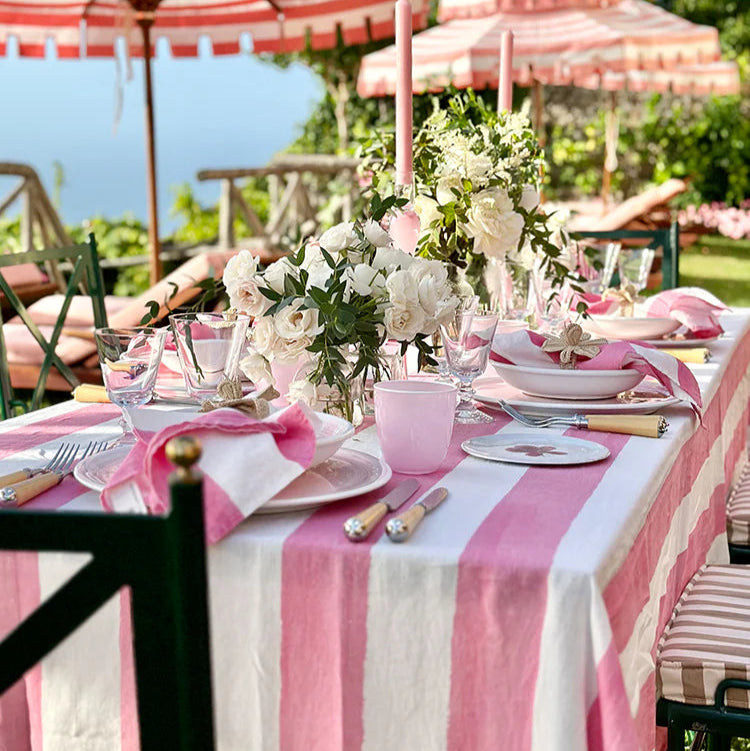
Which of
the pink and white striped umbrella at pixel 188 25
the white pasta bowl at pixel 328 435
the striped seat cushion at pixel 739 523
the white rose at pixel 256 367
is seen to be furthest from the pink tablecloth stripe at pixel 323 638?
the pink and white striped umbrella at pixel 188 25

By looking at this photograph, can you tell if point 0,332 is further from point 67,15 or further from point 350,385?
point 67,15

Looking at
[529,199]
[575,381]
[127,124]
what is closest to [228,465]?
[575,381]

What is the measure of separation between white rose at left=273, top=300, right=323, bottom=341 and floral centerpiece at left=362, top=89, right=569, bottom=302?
22.3 inches

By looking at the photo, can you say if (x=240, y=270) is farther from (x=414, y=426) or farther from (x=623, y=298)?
(x=623, y=298)

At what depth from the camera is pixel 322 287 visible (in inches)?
57.6

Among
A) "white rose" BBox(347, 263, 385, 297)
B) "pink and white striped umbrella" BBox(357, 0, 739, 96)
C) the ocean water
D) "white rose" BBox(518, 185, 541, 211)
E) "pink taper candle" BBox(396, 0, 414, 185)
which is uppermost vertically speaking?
"pink and white striped umbrella" BBox(357, 0, 739, 96)

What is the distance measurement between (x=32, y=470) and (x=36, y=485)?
7cm

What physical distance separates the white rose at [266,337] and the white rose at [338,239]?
0.44 feet

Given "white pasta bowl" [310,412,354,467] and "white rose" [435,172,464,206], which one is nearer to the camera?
"white pasta bowl" [310,412,354,467]

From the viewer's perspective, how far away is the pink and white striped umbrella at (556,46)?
23.3 ft

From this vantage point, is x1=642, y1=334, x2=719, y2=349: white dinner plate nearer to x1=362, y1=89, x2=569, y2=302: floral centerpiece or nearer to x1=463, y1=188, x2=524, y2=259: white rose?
x1=362, y1=89, x2=569, y2=302: floral centerpiece

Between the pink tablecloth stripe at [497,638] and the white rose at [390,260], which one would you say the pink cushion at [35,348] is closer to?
the white rose at [390,260]

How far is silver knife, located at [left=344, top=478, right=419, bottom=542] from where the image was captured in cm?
107

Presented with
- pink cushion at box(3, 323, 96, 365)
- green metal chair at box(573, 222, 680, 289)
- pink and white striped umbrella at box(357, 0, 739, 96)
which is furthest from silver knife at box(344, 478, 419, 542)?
pink and white striped umbrella at box(357, 0, 739, 96)
